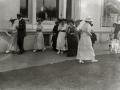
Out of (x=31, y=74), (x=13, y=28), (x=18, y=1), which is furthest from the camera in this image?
(x=18, y=1)

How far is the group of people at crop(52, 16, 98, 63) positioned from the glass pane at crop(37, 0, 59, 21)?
1936 millimetres

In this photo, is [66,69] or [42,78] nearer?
[42,78]

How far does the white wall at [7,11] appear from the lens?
36.3 feet

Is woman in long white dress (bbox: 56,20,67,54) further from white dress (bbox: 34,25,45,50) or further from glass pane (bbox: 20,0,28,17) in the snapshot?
glass pane (bbox: 20,0,28,17)

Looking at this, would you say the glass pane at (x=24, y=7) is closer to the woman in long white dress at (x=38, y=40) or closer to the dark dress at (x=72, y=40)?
the woman in long white dress at (x=38, y=40)

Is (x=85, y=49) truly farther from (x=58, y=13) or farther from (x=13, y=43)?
(x=58, y=13)

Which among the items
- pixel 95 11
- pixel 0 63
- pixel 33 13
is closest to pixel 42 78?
pixel 0 63

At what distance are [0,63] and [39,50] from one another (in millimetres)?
→ 4168

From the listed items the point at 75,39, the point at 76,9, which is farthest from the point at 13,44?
the point at 76,9

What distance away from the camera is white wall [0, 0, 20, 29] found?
36.3 feet

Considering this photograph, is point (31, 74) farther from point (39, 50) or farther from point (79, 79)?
point (39, 50)

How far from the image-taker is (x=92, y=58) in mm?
8906

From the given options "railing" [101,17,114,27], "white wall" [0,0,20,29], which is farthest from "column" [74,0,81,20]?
"white wall" [0,0,20,29]

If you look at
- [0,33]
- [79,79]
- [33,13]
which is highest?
[33,13]
